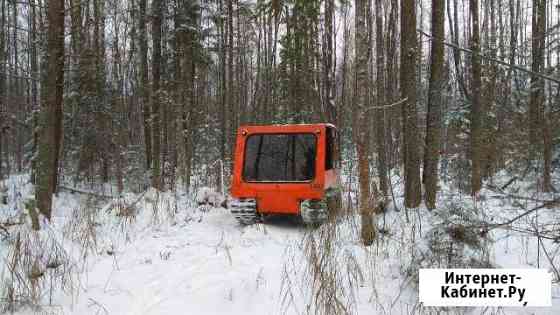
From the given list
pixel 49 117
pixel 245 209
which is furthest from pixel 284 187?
pixel 49 117

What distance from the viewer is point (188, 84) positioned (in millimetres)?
13328

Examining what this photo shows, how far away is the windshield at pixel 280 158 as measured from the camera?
7.23m

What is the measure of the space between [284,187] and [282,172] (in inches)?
12.8

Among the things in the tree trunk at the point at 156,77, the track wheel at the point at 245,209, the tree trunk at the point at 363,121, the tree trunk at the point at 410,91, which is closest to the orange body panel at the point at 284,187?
the track wheel at the point at 245,209

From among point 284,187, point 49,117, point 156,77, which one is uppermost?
point 156,77

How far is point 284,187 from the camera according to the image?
7098 millimetres

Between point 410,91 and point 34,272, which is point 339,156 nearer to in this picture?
point 410,91

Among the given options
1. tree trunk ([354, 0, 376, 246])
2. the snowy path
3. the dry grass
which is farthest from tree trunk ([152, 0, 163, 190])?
tree trunk ([354, 0, 376, 246])

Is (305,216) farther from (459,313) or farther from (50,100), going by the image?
(50,100)

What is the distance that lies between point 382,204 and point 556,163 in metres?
6.19

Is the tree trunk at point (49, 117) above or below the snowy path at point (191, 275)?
above

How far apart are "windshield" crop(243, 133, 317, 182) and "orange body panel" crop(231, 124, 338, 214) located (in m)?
0.10

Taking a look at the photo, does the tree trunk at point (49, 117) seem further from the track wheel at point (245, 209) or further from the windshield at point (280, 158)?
the windshield at point (280, 158)

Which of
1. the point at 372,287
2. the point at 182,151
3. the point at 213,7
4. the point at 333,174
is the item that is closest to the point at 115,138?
the point at 182,151
